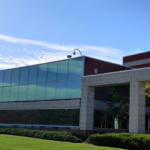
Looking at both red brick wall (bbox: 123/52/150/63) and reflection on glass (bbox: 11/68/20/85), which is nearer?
reflection on glass (bbox: 11/68/20/85)

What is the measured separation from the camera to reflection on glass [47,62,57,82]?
99.1ft

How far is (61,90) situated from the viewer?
95.2ft

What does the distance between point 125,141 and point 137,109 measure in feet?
15.9

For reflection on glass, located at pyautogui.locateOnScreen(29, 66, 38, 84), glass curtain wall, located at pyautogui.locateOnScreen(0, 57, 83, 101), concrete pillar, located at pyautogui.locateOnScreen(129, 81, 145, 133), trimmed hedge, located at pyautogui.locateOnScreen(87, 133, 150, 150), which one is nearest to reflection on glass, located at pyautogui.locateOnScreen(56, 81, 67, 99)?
Result: glass curtain wall, located at pyautogui.locateOnScreen(0, 57, 83, 101)

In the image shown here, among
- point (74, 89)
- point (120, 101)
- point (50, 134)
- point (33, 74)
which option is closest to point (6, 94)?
point (33, 74)

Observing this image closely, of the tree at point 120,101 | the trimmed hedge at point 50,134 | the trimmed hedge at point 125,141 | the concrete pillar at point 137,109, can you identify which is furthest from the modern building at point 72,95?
the trimmed hedge at point 125,141

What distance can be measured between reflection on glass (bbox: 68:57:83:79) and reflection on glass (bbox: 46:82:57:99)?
2.85m

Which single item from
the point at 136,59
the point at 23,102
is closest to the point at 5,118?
the point at 23,102

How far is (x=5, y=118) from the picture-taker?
36.2 metres

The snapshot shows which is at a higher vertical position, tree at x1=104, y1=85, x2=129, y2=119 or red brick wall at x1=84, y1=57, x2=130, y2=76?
red brick wall at x1=84, y1=57, x2=130, y2=76

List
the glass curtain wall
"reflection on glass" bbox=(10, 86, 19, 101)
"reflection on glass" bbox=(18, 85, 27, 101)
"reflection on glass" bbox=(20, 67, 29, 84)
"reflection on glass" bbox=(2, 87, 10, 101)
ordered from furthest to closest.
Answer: "reflection on glass" bbox=(2, 87, 10, 101), "reflection on glass" bbox=(10, 86, 19, 101), "reflection on glass" bbox=(20, 67, 29, 84), "reflection on glass" bbox=(18, 85, 27, 101), the glass curtain wall

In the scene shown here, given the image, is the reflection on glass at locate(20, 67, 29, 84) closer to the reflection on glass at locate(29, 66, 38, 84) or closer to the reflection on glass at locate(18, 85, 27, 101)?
the reflection on glass at locate(18, 85, 27, 101)

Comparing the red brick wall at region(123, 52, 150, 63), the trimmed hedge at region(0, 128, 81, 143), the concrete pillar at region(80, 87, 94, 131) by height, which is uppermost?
the red brick wall at region(123, 52, 150, 63)

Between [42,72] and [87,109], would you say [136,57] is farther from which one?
[87,109]
